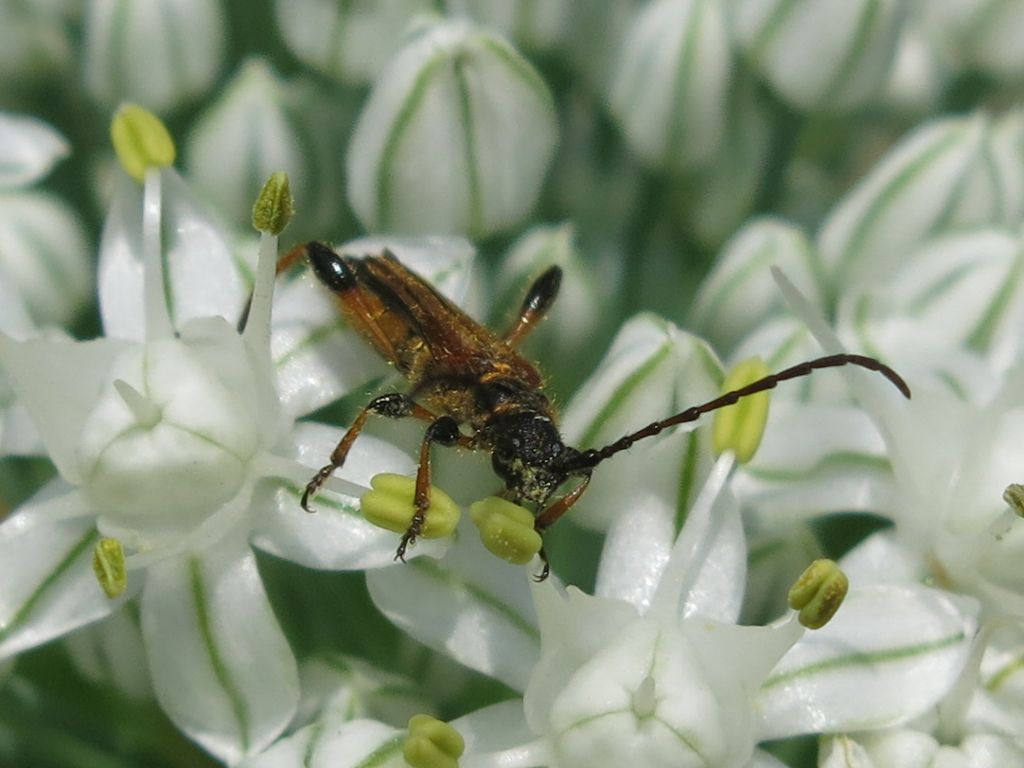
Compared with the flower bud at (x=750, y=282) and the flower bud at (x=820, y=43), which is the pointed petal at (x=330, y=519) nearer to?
the flower bud at (x=750, y=282)

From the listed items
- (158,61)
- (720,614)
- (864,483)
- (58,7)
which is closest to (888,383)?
(864,483)

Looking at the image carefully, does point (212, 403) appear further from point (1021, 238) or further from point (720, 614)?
point (1021, 238)

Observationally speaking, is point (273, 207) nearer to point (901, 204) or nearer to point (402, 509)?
point (402, 509)

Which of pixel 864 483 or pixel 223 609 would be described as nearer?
pixel 223 609

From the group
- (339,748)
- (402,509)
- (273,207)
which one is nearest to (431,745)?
(339,748)

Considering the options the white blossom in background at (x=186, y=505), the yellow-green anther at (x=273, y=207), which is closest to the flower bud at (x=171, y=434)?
the white blossom in background at (x=186, y=505)

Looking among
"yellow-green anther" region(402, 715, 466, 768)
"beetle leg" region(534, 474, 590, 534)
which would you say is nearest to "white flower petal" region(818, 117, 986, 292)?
"beetle leg" region(534, 474, 590, 534)
